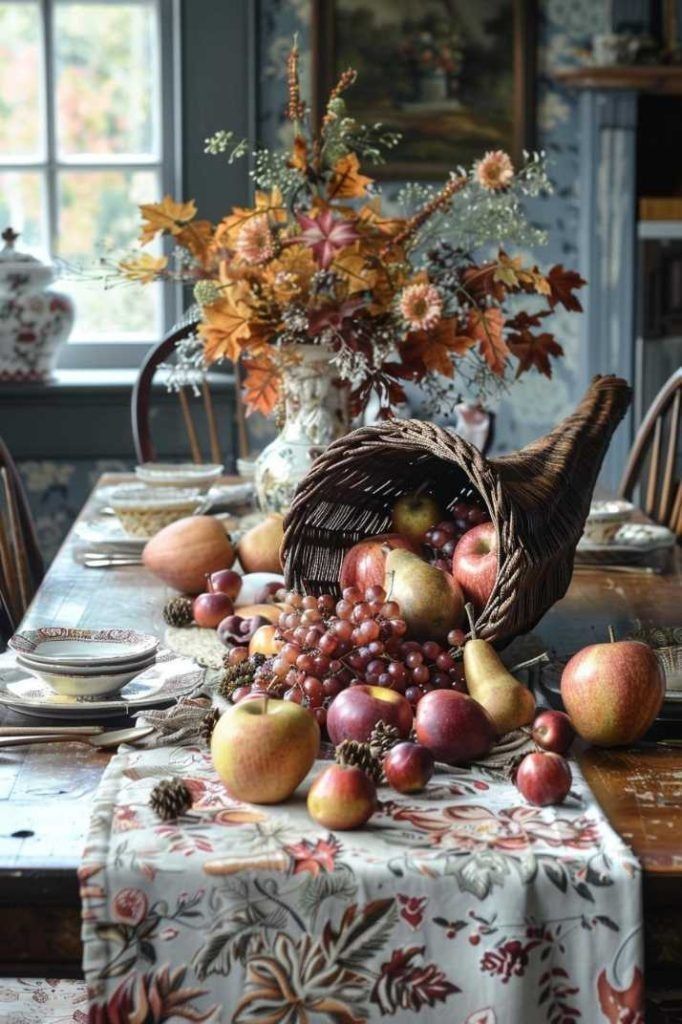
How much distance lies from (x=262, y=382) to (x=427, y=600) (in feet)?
2.53

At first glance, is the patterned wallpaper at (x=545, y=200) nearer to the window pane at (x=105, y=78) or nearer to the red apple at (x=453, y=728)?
the window pane at (x=105, y=78)

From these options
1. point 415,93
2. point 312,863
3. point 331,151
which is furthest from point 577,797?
point 415,93

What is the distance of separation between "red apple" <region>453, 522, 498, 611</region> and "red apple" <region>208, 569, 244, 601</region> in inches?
13.9

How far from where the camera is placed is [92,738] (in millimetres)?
1237

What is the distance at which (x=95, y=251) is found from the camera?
415 cm

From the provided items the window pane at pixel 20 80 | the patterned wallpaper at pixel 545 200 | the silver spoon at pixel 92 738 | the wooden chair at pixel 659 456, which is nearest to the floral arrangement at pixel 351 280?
the wooden chair at pixel 659 456

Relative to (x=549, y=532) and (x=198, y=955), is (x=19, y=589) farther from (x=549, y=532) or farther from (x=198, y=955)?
(x=198, y=955)

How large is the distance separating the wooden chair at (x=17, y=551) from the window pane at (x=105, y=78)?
76.9 inches

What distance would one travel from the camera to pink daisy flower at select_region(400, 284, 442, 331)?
189 centimetres

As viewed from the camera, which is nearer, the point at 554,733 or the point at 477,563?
the point at 554,733

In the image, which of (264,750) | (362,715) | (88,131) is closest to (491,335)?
(362,715)

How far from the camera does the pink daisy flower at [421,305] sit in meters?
1.89

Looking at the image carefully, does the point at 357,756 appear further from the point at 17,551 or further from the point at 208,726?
the point at 17,551

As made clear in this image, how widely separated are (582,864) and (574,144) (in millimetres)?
3496
